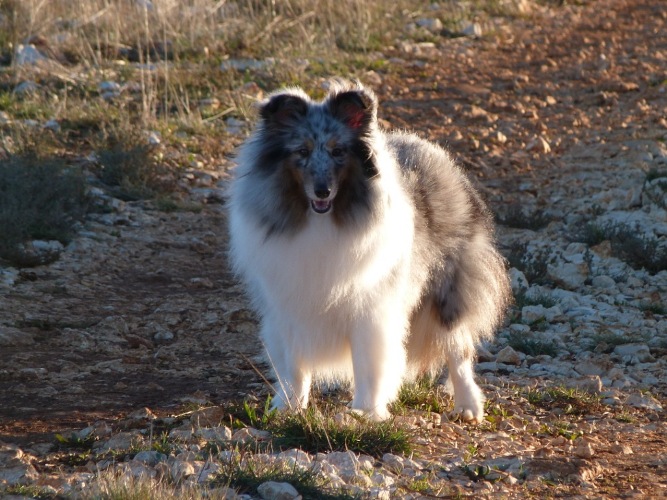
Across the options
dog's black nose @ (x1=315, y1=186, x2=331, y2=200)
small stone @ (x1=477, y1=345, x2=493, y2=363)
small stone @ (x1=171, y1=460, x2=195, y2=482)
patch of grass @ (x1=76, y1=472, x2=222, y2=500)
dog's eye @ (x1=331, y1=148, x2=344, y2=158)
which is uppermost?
dog's eye @ (x1=331, y1=148, x2=344, y2=158)

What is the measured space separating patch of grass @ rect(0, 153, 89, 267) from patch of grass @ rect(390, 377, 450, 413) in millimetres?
3554

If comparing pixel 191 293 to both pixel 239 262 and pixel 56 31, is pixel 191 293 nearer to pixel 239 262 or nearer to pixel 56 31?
pixel 239 262

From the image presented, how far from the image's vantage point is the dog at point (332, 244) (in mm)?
5441

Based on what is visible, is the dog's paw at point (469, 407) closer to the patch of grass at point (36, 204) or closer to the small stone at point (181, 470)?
the small stone at point (181, 470)

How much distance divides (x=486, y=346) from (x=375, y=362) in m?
1.96

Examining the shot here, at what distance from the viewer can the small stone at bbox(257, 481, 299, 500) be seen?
4.15 meters

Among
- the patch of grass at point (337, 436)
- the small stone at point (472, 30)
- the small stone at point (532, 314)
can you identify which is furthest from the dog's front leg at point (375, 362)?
the small stone at point (472, 30)

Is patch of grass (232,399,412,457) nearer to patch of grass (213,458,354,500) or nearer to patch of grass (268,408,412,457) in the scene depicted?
patch of grass (268,408,412,457)

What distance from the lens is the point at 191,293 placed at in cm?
811

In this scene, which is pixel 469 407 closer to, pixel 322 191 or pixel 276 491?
pixel 322 191

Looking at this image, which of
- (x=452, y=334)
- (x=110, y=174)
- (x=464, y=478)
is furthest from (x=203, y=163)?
(x=464, y=478)

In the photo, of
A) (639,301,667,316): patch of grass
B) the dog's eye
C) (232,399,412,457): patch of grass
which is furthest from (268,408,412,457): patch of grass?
(639,301,667,316): patch of grass

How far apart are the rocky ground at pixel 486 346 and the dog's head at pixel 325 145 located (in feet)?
4.27

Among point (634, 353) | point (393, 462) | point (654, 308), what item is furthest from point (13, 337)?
point (654, 308)
